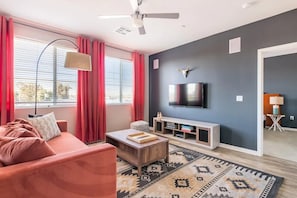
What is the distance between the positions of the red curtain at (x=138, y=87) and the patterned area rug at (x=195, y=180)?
2302mm

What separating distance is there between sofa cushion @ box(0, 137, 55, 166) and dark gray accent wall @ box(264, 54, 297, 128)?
699 cm

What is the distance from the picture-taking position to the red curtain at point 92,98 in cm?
367

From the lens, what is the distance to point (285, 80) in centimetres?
544

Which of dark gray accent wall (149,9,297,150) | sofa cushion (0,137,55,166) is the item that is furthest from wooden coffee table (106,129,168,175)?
dark gray accent wall (149,9,297,150)

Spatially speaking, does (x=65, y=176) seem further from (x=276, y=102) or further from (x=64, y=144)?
(x=276, y=102)

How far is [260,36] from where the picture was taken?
3002 mm

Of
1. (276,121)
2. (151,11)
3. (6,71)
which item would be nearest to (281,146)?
(276,121)

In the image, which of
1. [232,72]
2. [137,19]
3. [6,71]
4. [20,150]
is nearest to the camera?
[20,150]

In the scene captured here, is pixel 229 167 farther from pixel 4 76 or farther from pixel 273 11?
pixel 4 76

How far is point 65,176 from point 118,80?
146 inches

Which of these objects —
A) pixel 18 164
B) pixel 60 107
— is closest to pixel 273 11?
pixel 18 164

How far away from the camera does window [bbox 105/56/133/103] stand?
4.45 m

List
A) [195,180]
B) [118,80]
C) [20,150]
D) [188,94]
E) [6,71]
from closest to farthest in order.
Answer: [20,150], [195,180], [6,71], [188,94], [118,80]

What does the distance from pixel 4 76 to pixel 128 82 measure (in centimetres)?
289
